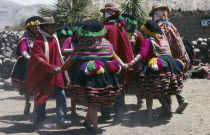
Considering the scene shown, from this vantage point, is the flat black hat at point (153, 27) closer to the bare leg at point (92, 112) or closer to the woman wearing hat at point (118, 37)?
the woman wearing hat at point (118, 37)

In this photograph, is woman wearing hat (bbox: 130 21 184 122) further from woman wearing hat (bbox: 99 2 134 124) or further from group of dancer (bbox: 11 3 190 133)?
woman wearing hat (bbox: 99 2 134 124)

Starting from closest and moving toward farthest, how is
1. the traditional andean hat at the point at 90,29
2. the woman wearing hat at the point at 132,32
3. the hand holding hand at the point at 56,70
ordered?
the traditional andean hat at the point at 90,29
the hand holding hand at the point at 56,70
the woman wearing hat at the point at 132,32

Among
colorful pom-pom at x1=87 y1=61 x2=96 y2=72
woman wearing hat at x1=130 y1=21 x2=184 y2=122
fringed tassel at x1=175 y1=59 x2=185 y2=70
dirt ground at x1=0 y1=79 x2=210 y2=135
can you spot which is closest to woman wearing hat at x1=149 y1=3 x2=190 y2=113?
fringed tassel at x1=175 y1=59 x2=185 y2=70

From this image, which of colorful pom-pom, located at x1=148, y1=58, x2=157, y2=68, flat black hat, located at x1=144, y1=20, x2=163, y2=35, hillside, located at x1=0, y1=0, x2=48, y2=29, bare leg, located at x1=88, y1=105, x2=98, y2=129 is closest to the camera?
bare leg, located at x1=88, y1=105, x2=98, y2=129

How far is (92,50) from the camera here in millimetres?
4984

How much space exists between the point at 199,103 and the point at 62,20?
448 centimetres

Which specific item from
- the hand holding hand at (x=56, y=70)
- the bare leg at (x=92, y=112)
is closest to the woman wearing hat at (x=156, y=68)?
the bare leg at (x=92, y=112)

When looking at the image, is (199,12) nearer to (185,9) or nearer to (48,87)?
(185,9)

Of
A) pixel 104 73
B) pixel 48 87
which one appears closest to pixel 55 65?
pixel 48 87

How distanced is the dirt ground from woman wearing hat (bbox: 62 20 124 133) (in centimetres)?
64

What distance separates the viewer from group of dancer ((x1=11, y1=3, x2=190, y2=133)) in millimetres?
4980

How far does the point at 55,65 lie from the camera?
550 cm

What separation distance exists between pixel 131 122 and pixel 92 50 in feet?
5.70

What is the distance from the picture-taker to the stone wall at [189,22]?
12359mm
